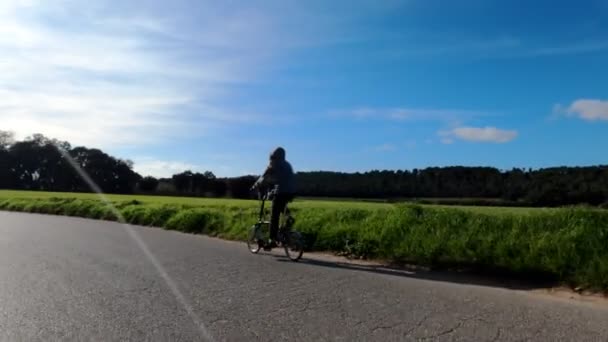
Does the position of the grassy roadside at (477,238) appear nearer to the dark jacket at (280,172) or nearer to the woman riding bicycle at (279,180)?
the woman riding bicycle at (279,180)

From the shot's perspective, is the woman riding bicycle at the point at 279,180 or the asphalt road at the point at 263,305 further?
the woman riding bicycle at the point at 279,180

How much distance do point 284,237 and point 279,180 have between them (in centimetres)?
119

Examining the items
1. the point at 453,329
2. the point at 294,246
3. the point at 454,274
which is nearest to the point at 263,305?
the point at 453,329

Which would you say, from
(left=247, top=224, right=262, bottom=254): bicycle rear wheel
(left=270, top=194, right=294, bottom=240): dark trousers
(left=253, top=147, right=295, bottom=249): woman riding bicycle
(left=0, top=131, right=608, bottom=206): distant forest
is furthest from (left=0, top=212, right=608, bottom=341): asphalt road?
(left=0, top=131, right=608, bottom=206): distant forest

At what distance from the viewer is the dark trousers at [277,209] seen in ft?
Answer: 36.3

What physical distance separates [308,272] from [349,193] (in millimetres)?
37400

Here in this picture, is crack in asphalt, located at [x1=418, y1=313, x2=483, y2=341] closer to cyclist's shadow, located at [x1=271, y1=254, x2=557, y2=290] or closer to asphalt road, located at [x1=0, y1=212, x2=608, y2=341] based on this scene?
asphalt road, located at [x1=0, y1=212, x2=608, y2=341]

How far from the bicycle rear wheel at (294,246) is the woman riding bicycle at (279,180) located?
52cm

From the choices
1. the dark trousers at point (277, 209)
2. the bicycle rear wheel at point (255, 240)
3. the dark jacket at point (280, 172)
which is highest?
the dark jacket at point (280, 172)

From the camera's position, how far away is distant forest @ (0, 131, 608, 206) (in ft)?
73.7

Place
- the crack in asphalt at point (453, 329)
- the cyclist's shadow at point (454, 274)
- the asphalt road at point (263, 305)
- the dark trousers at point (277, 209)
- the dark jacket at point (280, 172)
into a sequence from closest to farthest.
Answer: the crack in asphalt at point (453, 329), the asphalt road at point (263, 305), the cyclist's shadow at point (454, 274), the dark jacket at point (280, 172), the dark trousers at point (277, 209)

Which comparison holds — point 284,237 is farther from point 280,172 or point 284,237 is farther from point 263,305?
point 263,305

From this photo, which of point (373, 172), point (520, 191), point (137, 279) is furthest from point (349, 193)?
point (137, 279)

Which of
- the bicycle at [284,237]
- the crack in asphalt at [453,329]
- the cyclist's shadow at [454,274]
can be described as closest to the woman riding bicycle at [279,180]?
the bicycle at [284,237]
